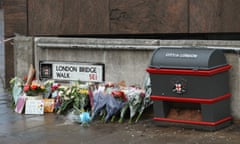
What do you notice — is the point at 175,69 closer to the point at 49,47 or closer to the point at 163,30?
the point at 163,30

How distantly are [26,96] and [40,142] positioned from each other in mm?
2146

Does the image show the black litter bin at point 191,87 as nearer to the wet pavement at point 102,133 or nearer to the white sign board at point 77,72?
the wet pavement at point 102,133

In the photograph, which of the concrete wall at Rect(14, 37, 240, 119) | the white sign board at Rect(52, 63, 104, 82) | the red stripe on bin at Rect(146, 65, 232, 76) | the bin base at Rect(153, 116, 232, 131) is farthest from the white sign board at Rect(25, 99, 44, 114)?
the red stripe on bin at Rect(146, 65, 232, 76)

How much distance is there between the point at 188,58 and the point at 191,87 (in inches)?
15.3

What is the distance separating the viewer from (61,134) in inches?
297

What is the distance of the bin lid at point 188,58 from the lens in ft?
23.9

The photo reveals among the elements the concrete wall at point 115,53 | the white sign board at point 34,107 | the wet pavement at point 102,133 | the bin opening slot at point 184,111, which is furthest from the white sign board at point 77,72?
the bin opening slot at point 184,111

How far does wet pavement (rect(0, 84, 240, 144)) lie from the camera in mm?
7027

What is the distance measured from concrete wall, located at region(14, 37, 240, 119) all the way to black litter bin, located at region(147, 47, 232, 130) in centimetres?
23

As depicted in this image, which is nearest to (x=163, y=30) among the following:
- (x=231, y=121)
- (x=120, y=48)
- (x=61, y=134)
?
(x=120, y=48)

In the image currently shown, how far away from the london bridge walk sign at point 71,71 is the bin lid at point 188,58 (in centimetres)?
162

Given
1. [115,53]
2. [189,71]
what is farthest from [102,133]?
[115,53]

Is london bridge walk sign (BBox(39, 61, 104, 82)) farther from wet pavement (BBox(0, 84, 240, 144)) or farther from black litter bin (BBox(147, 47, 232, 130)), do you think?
black litter bin (BBox(147, 47, 232, 130))

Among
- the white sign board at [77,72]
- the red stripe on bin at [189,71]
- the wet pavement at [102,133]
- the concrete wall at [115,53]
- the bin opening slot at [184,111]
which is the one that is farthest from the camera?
the white sign board at [77,72]
